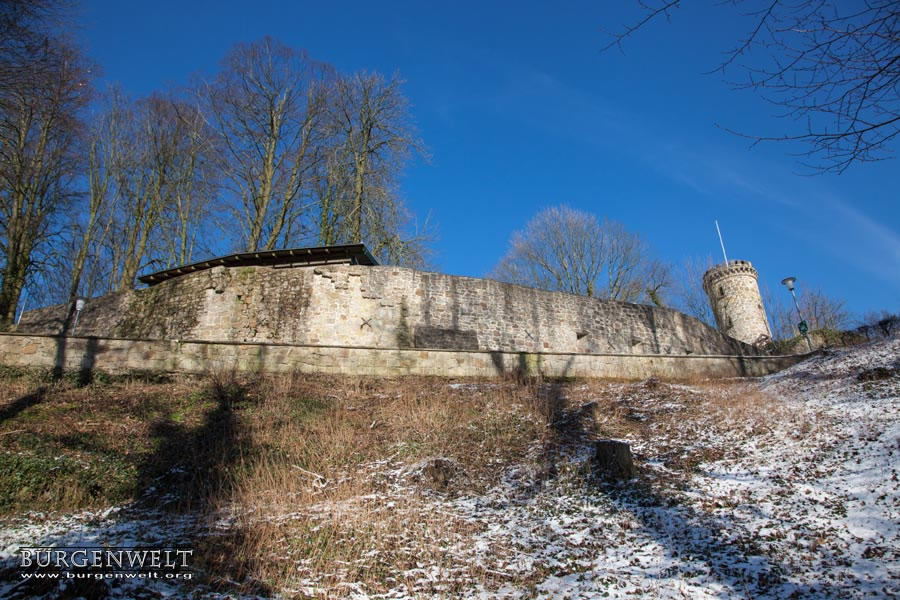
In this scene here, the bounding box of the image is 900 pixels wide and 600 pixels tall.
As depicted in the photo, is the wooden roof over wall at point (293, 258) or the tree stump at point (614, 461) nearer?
the tree stump at point (614, 461)

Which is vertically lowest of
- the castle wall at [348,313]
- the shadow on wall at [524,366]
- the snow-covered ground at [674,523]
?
the snow-covered ground at [674,523]

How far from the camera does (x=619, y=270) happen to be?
2566 cm

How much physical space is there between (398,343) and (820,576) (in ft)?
35.0

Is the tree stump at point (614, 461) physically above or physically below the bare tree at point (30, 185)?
below

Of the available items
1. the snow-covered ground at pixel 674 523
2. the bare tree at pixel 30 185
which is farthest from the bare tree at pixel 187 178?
the snow-covered ground at pixel 674 523

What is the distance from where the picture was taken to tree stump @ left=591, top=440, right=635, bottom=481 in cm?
585

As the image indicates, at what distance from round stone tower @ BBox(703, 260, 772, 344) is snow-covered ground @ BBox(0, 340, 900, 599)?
20.1m

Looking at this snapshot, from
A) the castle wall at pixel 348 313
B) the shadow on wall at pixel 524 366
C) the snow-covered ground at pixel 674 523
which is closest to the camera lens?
the snow-covered ground at pixel 674 523

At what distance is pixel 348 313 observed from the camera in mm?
13562

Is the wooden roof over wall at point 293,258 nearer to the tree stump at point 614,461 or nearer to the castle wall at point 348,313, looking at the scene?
the castle wall at point 348,313

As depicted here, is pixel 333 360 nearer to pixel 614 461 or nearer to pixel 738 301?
pixel 614 461

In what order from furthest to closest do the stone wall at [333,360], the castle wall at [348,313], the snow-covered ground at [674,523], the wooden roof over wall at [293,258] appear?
the wooden roof over wall at [293,258], the castle wall at [348,313], the stone wall at [333,360], the snow-covered ground at [674,523]

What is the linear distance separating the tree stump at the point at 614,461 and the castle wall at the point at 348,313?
7102mm

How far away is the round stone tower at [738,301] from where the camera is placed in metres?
25.4
